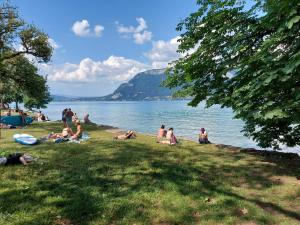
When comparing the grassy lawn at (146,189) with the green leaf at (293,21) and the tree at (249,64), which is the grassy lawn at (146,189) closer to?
the tree at (249,64)

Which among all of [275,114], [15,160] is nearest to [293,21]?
[275,114]

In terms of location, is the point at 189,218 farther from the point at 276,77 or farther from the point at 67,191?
the point at 276,77

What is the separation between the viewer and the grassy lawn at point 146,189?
10273 mm

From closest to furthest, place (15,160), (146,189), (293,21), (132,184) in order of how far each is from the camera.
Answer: (293,21) < (146,189) < (132,184) < (15,160)

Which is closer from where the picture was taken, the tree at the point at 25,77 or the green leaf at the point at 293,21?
the green leaf at the point at 293,21

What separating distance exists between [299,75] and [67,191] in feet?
30.5

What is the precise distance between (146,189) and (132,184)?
33.9 inches

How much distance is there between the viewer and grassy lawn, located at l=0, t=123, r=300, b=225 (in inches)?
404

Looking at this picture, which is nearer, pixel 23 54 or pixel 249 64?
pixel 249 64

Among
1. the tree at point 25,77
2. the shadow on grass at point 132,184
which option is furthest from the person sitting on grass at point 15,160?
the tree at point 25,77

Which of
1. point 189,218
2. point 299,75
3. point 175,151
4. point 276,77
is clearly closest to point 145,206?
point 189,218

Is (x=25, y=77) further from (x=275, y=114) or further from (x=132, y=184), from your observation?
(x=275, y=114)

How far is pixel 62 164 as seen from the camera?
51.4 ft

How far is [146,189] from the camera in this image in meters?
12.4
